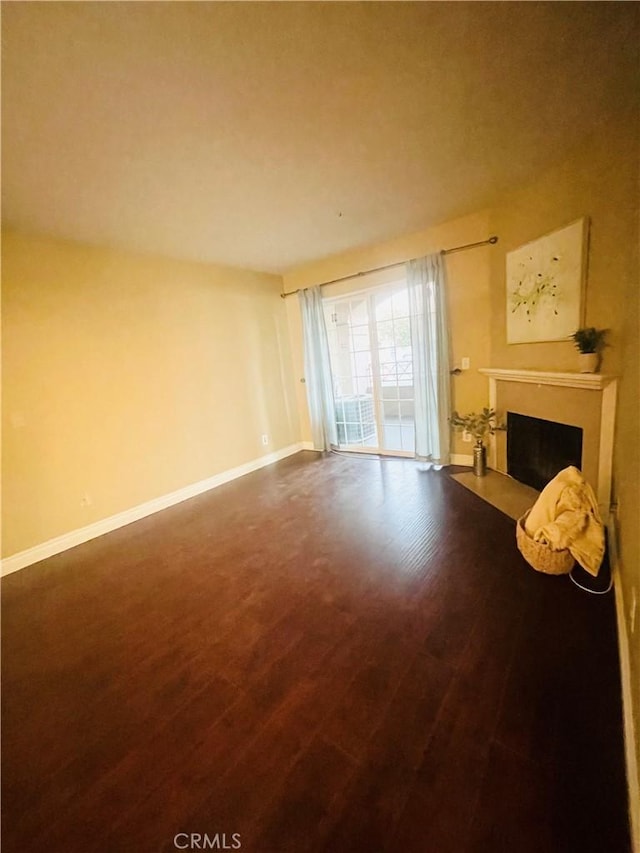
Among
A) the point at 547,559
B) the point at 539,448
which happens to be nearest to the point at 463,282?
the point at 539,448

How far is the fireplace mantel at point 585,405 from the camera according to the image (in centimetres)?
216

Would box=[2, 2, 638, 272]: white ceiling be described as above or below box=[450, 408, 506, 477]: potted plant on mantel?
above

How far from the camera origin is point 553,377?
96.7 inches

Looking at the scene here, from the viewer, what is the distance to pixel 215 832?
97 centimetres

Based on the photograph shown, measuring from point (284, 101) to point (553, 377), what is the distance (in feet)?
8.16

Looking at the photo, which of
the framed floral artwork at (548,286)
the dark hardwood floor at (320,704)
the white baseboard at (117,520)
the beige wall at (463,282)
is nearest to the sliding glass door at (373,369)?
the beige wall at (463,282)

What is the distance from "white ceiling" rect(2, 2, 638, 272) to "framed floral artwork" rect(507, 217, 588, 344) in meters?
0.54

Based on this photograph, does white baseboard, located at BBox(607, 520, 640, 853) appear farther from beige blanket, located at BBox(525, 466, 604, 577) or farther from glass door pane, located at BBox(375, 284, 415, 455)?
glass door pane, located at BBox(375, 284, 415, 455)

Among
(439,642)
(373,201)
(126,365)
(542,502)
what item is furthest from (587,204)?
(126,365)

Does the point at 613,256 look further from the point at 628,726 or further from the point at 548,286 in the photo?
the point at 628,726

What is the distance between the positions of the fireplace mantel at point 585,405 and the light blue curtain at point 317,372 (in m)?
2.26

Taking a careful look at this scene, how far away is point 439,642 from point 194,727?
1.11 meters

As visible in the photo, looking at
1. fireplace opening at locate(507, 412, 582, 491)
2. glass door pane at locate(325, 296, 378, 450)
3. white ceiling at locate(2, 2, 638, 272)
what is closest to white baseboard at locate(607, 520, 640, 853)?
fireplace opening at locate(507, 412, 582, 491)

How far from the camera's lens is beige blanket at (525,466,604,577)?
5.73 feet
